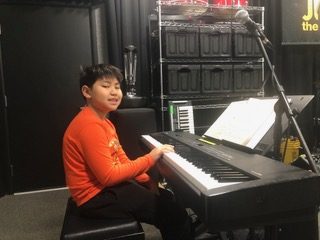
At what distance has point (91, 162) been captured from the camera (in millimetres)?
1384

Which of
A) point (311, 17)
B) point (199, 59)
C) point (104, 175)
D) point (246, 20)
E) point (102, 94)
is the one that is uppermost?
point (311, 17)

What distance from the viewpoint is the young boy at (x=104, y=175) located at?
1380mm

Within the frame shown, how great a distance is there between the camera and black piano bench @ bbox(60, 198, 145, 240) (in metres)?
1.21

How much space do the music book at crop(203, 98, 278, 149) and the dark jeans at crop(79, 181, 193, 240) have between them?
0.44 m

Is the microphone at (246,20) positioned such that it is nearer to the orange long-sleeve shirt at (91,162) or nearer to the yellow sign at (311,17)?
the orange long-sleeve shirt at (91,162)

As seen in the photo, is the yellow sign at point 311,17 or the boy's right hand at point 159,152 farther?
the yellow sign at point 311,17

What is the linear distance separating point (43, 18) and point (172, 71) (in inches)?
58.9

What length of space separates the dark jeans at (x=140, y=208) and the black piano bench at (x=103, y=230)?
0.06 meters

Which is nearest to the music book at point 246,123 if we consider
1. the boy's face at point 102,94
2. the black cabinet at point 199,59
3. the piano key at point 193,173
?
the piano key at point 193,173

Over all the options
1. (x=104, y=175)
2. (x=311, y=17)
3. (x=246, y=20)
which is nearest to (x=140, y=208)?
(x=104, y=175)

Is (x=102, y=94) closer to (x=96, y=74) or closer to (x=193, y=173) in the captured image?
(x=96, y=74)

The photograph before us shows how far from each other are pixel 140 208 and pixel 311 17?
3.34 metres

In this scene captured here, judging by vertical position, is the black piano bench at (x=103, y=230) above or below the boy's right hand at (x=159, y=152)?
below

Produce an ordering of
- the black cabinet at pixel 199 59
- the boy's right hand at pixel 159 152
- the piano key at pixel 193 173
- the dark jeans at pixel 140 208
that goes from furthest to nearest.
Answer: the black cabinet at pixel 199 59 < the boy's right hand at pixel 159 152 < the dark jeans at pixel 140 208 < the piano key at pixel 193 173
